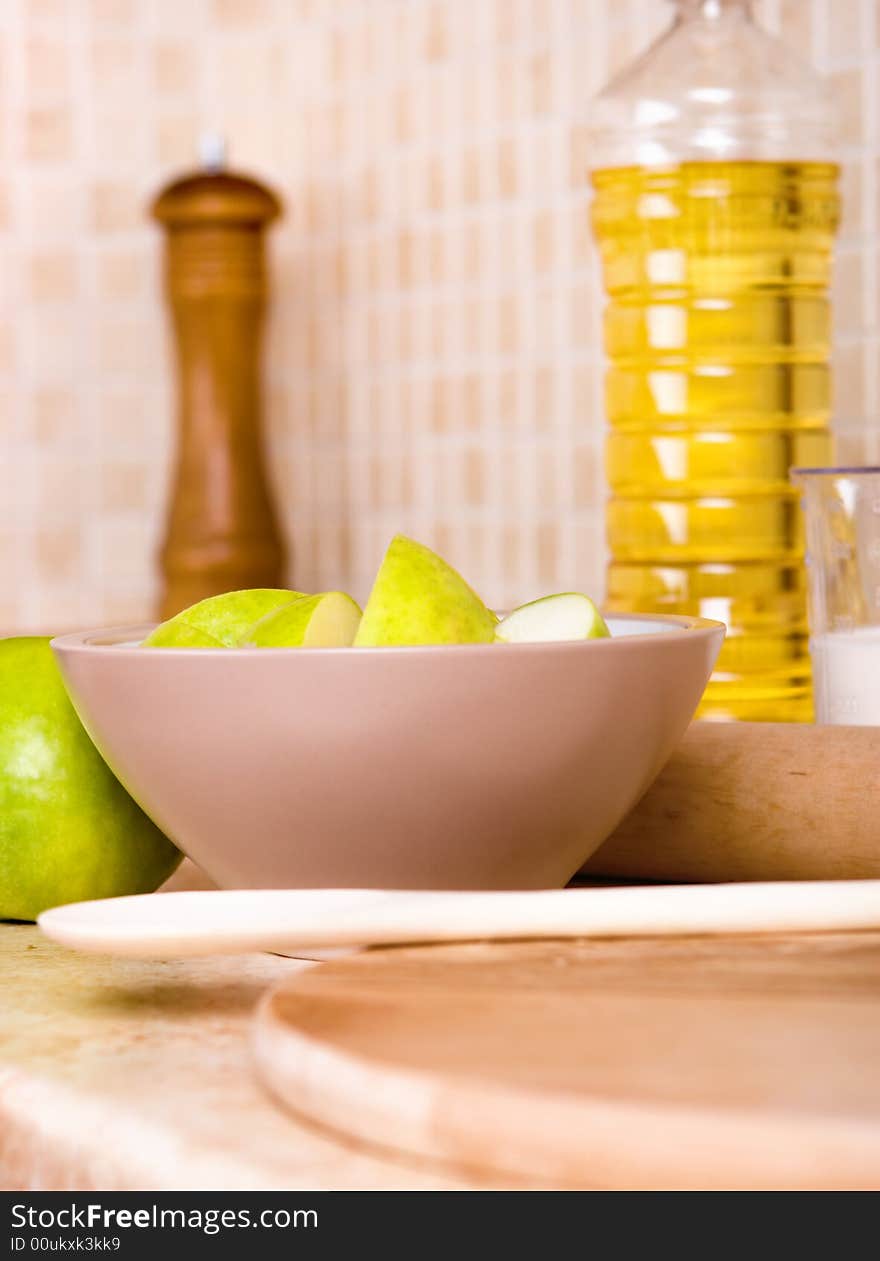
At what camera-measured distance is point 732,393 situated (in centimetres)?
90

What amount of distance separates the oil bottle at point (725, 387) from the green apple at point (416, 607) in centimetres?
39

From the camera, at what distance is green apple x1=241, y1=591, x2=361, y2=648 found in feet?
1.62

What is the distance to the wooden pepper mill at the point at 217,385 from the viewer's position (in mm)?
1670

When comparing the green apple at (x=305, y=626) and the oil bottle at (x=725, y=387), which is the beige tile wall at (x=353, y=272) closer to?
the oil bottle at (x=725, y=387)

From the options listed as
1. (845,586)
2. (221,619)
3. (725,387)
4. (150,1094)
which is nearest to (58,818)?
(221,619)

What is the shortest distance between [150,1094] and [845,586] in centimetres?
40

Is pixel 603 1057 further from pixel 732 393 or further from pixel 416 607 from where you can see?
pixel 732 393

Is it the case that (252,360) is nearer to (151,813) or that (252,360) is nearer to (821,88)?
(821,88)

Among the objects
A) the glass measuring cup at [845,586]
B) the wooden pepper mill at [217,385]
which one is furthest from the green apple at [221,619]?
the wooden pepper mill at [217,385]

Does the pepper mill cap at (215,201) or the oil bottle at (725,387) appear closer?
the oil bottle at (725,387)

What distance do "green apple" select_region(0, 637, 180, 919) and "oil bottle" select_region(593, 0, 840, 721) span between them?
403mm

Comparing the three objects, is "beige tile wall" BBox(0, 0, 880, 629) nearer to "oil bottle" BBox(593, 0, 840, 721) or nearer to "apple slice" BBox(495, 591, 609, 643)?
"oil bottle" BBox(593, 0, 840, 721)
